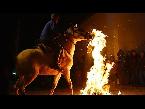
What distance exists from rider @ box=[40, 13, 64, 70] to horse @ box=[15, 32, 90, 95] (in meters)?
0.10

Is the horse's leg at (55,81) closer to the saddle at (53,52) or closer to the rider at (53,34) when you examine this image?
the saddle at (53,52)

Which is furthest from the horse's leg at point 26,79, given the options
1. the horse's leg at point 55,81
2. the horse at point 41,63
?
the horse's leg at point 55,81

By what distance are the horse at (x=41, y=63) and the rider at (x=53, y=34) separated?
0.10 metres

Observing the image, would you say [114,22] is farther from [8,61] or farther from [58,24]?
[8,61]

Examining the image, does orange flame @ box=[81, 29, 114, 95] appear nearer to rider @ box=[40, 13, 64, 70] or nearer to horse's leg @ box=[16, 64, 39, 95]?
rider @ box=[40, 13, 64, 70]

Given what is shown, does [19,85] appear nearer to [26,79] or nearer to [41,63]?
[26,79]

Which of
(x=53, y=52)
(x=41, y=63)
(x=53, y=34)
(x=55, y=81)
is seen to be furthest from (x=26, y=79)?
(x=53, y=34)

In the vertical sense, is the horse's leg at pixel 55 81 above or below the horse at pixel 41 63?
below

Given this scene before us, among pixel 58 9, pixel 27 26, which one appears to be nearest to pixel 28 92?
pixel 27 26

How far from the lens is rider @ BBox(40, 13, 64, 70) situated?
277 inches

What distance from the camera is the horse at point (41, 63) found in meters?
7.02

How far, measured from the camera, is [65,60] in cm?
714

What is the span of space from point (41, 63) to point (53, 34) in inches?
23.6

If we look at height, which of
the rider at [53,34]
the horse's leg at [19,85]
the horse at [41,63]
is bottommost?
the horse's leg at [19,85]
